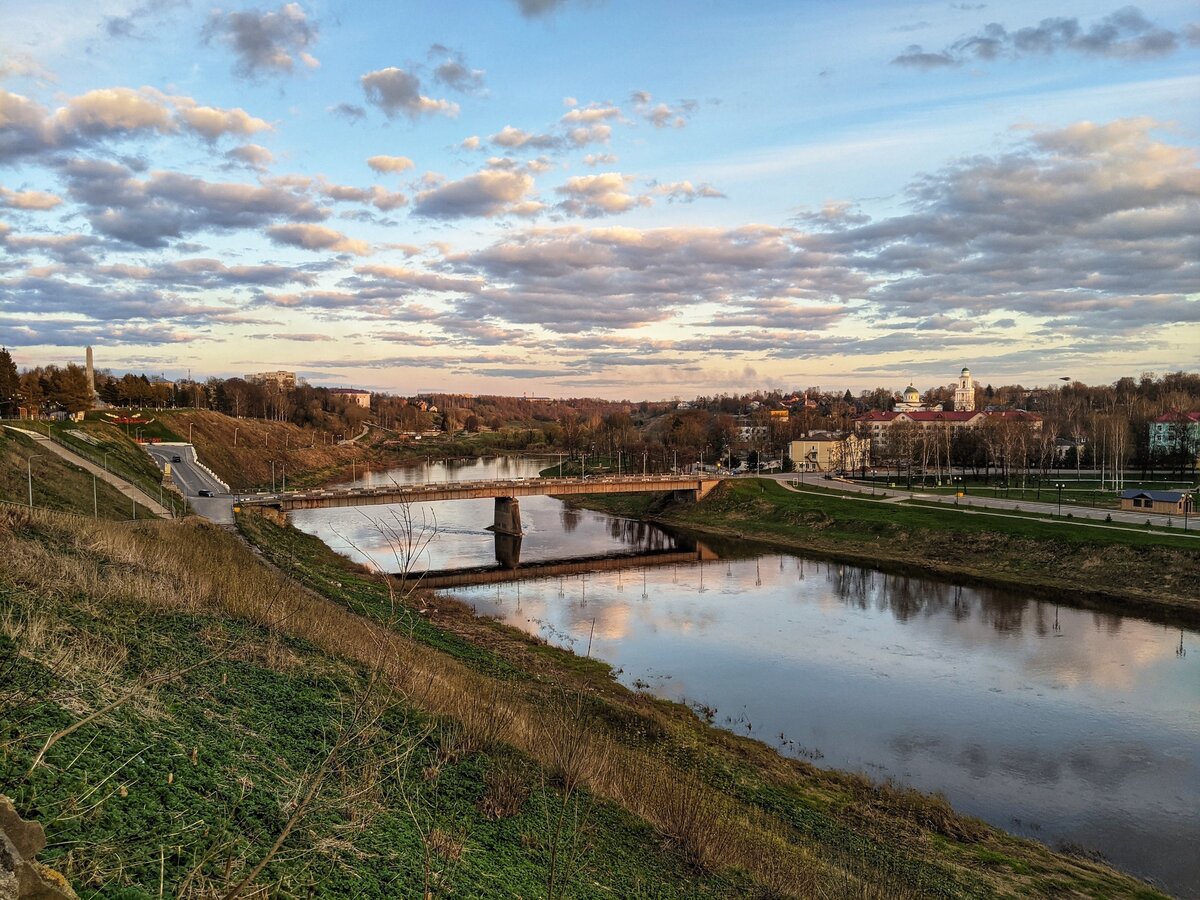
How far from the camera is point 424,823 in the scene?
27.3 ft

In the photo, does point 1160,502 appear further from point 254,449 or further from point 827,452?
point 254,449

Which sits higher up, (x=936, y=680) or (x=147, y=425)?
(x=147, y=425)

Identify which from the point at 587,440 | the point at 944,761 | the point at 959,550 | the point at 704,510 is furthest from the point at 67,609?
the point at 587,440

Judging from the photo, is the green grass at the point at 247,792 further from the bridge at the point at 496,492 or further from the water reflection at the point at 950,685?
the bridge at the point at 496,492

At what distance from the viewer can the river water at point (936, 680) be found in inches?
760

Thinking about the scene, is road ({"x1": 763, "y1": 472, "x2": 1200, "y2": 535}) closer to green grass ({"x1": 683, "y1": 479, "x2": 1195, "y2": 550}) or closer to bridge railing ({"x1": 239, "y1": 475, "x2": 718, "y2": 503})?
green grass ({"x1": 683, "y1": 479, "x2": 1195, "y2": 550})

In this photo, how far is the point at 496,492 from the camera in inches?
2697

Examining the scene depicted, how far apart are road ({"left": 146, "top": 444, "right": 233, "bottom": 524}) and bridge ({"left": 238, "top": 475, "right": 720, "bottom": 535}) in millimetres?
2143

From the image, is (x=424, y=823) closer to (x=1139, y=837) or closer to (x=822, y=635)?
(x=1139, y=837)

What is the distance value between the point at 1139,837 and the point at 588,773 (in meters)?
15.8

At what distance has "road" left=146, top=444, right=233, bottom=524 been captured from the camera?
51797 millimetres

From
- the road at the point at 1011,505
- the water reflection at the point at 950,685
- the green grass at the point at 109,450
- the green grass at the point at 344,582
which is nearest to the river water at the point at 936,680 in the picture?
the water reflection at the point at 950,685

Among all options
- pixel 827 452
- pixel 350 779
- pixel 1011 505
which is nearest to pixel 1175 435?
pixel 1011 505

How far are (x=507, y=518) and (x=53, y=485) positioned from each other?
115ft
